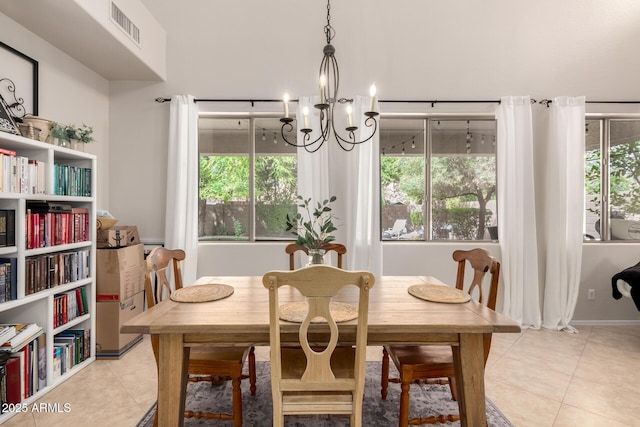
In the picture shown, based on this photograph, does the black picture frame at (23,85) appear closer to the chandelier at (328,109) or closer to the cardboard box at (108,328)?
the cardboard box at (108,328)

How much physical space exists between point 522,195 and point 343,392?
2826 mm

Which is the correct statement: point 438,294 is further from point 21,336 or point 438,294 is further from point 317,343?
point 21,336

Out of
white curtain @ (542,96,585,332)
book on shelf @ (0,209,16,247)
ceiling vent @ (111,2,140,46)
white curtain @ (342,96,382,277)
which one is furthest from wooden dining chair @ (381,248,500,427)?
ceiling vent @ (111,2,140,46)

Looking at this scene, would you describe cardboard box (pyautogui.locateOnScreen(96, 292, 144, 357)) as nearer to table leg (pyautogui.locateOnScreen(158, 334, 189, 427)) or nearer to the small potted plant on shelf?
the small potted plant on shelf

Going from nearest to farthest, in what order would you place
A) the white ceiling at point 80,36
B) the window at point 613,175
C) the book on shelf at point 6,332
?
the book on shelf at point 6,332, the white ceiling at point 80,36, the window at point 613,175

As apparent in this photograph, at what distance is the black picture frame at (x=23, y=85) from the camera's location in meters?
2.31

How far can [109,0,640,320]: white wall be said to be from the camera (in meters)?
3.41

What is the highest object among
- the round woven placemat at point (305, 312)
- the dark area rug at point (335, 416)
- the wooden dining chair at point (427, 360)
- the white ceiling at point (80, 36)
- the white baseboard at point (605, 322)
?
the white ceiling at point (80, 36)

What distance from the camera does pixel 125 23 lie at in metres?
2.74

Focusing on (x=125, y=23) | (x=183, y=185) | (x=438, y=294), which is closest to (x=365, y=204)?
(x=438, y=294)

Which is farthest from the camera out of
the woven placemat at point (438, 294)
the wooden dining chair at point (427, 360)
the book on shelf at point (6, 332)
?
the book on shelf at point (6, 332)

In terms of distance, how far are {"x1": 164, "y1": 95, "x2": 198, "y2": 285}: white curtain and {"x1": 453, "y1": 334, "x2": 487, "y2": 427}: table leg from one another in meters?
2.62

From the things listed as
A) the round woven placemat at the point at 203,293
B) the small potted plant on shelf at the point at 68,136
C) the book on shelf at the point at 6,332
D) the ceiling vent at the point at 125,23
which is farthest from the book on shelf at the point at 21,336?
the ceiling vent at the point at 125,23

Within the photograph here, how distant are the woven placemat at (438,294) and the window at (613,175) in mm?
2735
